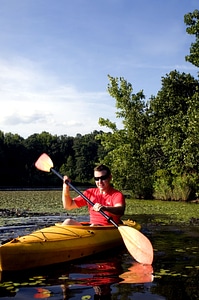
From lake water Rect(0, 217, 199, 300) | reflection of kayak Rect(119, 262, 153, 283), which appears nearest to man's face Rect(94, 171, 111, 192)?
lake water Rect(0, 217, 199, 300)

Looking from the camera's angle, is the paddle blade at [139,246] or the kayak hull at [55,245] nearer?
the kayak hull at [55,245]

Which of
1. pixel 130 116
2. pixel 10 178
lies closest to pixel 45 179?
pixel 10 178

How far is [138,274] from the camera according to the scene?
17.5 ft

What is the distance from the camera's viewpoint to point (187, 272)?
17.8 ft

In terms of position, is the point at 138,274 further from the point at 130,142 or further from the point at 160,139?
the point at 130,142

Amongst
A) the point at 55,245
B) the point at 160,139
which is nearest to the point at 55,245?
the point at 55,245

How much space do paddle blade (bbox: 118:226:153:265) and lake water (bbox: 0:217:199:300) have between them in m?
0.13

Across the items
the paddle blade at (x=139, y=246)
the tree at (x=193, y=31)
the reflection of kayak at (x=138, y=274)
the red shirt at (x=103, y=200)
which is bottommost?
the reflection of kayak at (x=138, y=274)

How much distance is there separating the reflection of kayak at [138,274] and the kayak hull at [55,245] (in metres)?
0.78

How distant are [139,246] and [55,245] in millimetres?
1172

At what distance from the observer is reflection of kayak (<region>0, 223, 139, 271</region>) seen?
5230mm

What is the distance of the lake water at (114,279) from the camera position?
4.43 meters

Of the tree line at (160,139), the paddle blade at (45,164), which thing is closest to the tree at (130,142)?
the tree line at (160,139)

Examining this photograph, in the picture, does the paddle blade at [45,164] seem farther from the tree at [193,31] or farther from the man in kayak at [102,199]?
the tree at [193,31]
